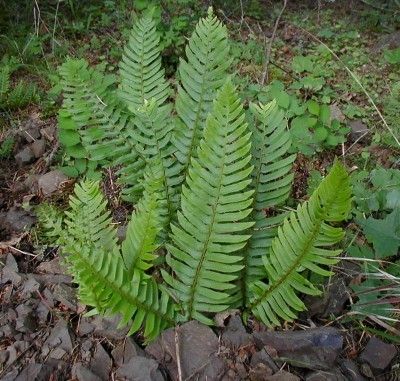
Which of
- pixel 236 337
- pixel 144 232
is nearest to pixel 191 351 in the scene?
pixel 236 337

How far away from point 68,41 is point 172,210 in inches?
88.6

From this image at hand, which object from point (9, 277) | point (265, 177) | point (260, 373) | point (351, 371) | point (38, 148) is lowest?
point (9, 277)

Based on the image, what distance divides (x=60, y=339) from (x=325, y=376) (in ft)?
3.61

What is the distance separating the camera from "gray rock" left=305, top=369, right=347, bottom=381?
73.7 inches

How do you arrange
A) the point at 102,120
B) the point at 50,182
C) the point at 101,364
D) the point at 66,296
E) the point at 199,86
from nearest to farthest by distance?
the point at 101,364, the point at 66,296, the point at 199,86, the point at 102,120, the point at 50,182

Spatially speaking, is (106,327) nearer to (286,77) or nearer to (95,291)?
(95,291)

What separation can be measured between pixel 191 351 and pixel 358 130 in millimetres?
1799

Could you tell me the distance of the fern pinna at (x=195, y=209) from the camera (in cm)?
188

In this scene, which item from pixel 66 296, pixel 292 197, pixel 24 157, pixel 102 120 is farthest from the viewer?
pixel 24 157

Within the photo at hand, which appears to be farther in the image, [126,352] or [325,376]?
[126,352]

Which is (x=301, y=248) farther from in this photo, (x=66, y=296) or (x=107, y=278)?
(x=66, y=296)

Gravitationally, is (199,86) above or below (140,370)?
above

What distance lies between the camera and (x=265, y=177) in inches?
85.1

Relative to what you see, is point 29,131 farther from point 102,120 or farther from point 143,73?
point 143,73
